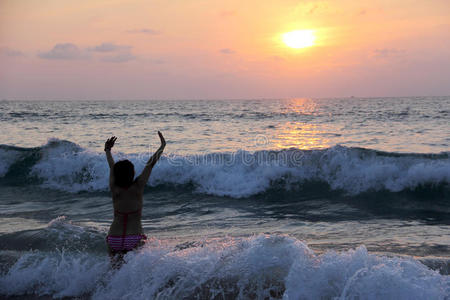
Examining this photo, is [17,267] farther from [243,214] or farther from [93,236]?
[243,214]

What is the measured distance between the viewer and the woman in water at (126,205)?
4.38 m

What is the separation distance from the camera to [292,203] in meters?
9.88

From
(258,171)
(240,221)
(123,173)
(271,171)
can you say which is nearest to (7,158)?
(258,171)

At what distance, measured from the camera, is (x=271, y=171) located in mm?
11781

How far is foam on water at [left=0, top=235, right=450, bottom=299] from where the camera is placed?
12.7ft

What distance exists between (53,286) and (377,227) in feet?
17.7

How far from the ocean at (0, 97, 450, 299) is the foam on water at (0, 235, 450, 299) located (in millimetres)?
12

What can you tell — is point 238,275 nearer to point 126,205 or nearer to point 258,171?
point 126,205

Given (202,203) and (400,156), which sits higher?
(400,156)

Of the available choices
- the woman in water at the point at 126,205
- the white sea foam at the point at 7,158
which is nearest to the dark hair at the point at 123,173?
the woman in water at the point at 126,205

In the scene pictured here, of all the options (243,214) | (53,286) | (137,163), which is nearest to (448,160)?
(243,214)

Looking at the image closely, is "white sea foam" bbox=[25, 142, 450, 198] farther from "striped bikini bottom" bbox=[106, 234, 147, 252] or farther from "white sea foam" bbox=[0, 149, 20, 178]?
"striped bikini bottom" bbox=[106, 234, 147, 252]

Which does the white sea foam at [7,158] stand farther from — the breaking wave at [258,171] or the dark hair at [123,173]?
the dark hair at [123,173]

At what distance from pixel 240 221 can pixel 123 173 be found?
13.8 ft
